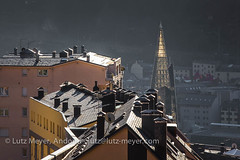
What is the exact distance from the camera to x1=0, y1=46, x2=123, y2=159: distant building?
31.5m

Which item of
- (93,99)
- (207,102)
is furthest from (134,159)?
(207,102)

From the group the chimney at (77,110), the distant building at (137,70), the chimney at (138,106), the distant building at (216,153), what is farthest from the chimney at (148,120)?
the distant building at (137,70)

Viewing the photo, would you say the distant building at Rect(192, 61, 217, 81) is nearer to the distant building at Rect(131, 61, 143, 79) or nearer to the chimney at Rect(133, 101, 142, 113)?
the distant building at Rect(131, 61, 143, 79)

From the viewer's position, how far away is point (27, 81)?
33.0 metres

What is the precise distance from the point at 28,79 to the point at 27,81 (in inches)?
6.3

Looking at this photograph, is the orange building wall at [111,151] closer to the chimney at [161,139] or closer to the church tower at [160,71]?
the chimney at [161,139]

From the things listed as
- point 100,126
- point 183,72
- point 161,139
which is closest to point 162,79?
point 183,72

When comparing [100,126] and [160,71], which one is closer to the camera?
[100,126]

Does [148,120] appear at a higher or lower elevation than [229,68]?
lower

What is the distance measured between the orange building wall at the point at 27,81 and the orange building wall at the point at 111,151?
19.4m

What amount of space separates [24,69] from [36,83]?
88cm

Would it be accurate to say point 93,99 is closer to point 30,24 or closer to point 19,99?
point 19,99

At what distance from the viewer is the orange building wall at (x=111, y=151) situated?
10.8 m

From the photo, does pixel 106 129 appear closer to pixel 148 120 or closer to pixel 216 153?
pixel 148 120
